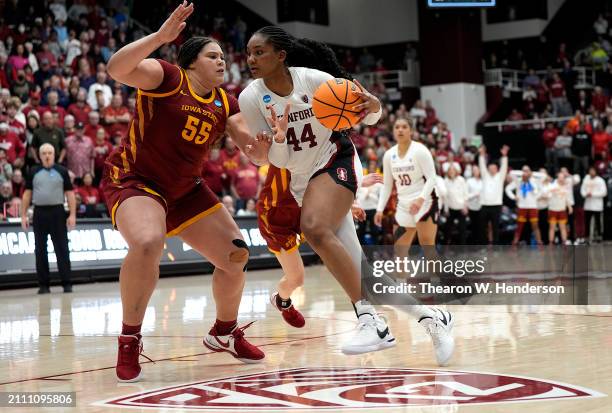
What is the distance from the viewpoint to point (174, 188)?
19.2 ft

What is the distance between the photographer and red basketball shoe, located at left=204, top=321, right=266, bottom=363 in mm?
6137

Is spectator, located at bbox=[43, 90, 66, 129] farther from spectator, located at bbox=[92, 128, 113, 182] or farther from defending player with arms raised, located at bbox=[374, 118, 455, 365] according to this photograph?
defending player with arms raised, located at bbox=[374, 118, 455, 365]

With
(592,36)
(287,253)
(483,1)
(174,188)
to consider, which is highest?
(592,36)

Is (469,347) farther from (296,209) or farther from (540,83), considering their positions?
(540,83)

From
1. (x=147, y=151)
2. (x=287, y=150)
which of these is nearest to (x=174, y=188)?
(x=147, y=151)

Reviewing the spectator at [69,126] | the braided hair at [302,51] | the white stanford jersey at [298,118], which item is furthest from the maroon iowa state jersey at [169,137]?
the spectator at [69,126]

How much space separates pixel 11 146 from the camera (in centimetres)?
1556

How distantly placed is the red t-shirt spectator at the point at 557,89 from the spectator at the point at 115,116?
1701cm

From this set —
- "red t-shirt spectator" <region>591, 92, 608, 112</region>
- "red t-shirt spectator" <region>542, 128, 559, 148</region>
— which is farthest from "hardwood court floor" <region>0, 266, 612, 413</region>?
"red t-shirt spectator" <region>591, 92, 608, 112</region>

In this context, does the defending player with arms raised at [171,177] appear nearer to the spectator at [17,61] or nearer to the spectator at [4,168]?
the spectator at [4,168]

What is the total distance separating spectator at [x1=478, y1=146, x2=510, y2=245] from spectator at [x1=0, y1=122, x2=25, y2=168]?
10094mm

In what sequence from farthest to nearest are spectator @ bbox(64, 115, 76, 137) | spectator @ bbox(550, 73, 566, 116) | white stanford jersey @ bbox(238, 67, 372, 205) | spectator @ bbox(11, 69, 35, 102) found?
spectator @ bbox(550, 73, 566, 116) < spectator @ bbox(11, 69, 35, 102) < spectator @ bbox(64, 115, 76, 137) < white stanford jersey @ bbox(238, 67, 372, 205)

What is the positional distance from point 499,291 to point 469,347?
431 cm

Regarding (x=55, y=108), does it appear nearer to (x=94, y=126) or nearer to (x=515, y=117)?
(x=94, y=126)
